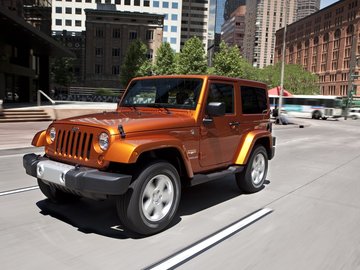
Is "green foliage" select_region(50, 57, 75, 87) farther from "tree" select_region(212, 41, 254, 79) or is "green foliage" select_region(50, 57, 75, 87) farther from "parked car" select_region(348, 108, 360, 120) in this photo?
"parked car" select_region(348, 108, 360, 120)

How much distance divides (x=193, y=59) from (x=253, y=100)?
5528cm

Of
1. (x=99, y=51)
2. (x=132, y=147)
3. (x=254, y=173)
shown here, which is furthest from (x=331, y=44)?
(x=132, y=147)

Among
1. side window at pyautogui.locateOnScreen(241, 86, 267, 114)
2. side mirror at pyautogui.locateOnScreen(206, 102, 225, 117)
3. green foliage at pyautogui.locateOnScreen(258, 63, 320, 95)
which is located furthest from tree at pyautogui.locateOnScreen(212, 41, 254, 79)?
side mirror at pyautogui.locateOnScreen(206, 102, 225, 117)

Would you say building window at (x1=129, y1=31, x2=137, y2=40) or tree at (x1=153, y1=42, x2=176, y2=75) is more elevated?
building window at (x1=129, y1=31, x2=137, y2=40)

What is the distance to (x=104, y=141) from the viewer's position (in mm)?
4195

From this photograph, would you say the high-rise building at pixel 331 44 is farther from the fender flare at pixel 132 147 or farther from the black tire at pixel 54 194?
the fender flare at pixel 132 147

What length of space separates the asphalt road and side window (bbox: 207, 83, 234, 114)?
5.15 feet

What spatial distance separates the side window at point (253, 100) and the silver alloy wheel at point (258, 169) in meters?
0.83

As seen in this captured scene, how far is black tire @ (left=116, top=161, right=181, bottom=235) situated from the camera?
13.9 ft

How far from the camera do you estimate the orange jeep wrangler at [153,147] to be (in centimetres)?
417

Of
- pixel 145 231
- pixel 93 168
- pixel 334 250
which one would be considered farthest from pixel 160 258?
pixel 334 250

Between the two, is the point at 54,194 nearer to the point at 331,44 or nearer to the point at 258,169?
the point at 258,169

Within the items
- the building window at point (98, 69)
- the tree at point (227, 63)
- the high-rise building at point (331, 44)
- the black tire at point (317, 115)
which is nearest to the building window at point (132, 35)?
the building window at point (98, 69)

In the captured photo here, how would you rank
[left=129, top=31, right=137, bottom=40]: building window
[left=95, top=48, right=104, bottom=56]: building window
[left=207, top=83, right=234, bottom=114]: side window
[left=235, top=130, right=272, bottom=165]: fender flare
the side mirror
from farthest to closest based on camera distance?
1. [left=95, top=48, right=104, bottom=56]: building window
2. [left=129, top=31, right=137, bottom=40]: building window
3. [left=235, top=130, right=272, bottom=165]: fender flare
4. [left=207, top=83, right=234, bottom=114]: side window
5. the side mirror
